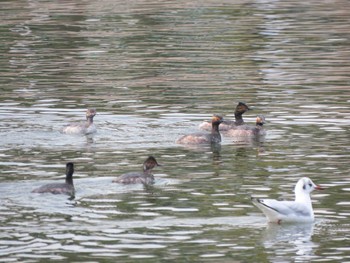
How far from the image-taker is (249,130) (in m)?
27.8

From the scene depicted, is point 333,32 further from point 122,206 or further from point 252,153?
point 122,206

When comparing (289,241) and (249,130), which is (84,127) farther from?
(289,241)

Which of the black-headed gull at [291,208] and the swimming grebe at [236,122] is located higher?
the swimming grebe at [236,122]

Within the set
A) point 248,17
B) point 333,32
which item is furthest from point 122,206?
point 248,17

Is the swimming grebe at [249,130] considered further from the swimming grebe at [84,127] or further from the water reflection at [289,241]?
the water reflection at [289,241]

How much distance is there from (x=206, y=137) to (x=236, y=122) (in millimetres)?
A: 2366

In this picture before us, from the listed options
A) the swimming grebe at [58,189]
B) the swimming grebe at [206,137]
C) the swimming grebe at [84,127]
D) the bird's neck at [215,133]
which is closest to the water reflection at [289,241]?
the swimming grebe at [58,189]

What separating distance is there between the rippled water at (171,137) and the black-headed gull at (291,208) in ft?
0.63

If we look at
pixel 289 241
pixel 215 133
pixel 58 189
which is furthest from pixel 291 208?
pixel 215 133

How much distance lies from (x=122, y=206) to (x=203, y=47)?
24392 millimetres

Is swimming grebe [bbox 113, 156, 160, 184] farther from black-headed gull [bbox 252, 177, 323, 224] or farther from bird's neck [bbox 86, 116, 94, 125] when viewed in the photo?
bird's neck [bbox 86, 116, 94, 125]

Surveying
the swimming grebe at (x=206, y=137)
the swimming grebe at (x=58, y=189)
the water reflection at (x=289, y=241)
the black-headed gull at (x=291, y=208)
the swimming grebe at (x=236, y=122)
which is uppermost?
the swimming grebe at (x=236, y=122)

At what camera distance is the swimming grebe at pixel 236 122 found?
93.3 ft

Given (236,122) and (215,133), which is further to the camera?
(236,122)
